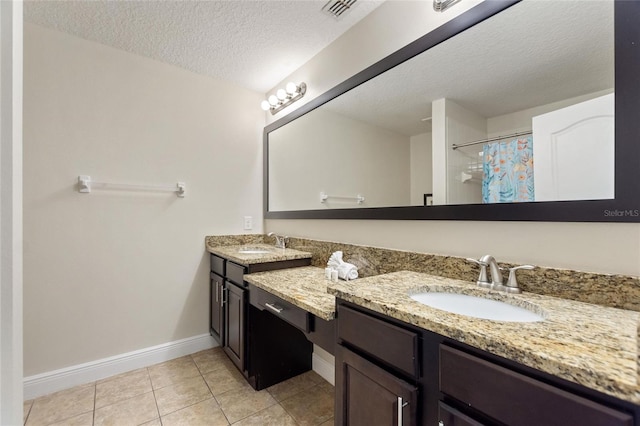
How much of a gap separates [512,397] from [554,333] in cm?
19

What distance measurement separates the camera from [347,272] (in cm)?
150

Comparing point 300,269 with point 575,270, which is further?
point 300,269

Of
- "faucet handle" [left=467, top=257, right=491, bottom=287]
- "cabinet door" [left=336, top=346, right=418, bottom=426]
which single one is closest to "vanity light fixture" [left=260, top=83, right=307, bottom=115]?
"faucet handle" [left=467, top=257, right=491, bottom=287]

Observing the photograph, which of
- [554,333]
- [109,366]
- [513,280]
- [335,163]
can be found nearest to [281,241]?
[335,163]

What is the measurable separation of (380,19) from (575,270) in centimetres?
153

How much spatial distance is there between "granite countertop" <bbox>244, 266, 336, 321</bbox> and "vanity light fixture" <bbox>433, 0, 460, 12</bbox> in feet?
4.58

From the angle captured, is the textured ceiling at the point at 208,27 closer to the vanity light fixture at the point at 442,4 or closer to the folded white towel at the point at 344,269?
the vanity light fixture at the point at 442,4

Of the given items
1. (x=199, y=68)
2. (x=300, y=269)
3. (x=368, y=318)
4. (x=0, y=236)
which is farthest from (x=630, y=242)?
(x=199, y=68)

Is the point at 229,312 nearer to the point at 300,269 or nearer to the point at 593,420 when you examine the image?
the point at 300,269

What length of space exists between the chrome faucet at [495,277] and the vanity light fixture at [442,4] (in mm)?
1113

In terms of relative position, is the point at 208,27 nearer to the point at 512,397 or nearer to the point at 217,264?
the point at 217,264

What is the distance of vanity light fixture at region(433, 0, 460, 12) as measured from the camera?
1.23 metres

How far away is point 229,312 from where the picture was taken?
6.41 ft

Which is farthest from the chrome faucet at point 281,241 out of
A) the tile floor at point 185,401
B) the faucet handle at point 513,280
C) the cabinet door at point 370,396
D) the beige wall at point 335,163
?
the faucet handle at point 513,280
